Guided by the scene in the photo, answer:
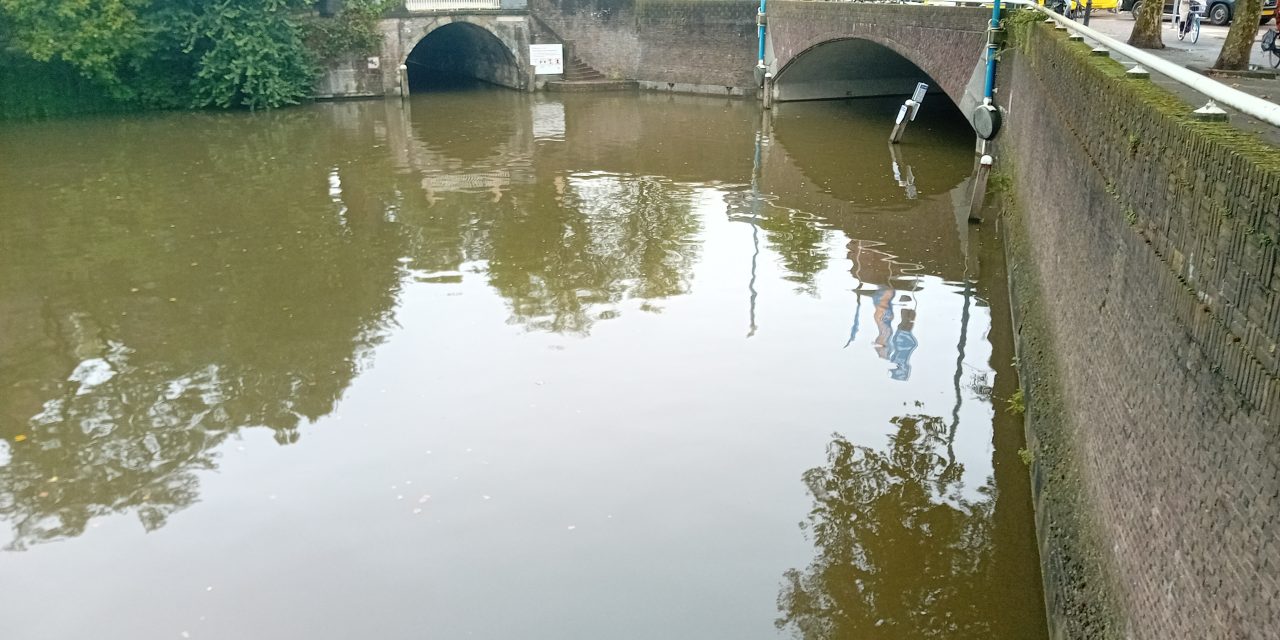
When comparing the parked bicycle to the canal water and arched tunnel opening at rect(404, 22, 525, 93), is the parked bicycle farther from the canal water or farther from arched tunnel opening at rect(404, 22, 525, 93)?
arched tunnel opening at rect(404, 22, 525, 93)

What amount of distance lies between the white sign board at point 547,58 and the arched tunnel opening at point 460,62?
61cm

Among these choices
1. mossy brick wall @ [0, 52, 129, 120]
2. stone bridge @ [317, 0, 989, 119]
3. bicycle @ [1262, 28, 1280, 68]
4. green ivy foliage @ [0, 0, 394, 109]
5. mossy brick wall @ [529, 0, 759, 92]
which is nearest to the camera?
bicycle @ [1262, 28, 1280, 68]

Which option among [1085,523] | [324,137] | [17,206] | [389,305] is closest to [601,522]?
[1085,523]

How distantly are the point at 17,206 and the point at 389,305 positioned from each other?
29.0 ft

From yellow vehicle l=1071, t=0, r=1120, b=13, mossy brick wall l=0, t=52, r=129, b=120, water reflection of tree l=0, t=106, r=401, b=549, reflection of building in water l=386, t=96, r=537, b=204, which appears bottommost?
water reflection of tree l=0, t=106, r=401, b=549

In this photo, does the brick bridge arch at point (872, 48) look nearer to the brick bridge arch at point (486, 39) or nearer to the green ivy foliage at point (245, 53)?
the brick bridge arch at point (486, 39)

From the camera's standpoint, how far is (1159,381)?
510cm

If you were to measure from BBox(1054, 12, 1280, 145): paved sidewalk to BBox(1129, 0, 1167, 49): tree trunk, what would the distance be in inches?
9.5

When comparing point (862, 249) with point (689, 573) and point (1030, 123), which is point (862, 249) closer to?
point (1030, 123)

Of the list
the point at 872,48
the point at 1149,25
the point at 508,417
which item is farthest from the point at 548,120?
the point at 508,417

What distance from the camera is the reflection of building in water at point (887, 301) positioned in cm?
1093

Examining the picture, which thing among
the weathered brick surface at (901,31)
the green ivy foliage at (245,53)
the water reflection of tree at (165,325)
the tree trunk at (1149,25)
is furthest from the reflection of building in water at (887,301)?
the green ivy foliage at (245,53)

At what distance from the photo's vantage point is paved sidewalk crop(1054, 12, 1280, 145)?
5519 millimetres

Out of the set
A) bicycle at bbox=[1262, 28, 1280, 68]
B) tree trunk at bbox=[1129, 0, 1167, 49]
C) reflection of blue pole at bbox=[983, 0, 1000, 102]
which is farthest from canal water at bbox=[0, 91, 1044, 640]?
bicycle at bbox=[1262, 28, 1280, 68]
